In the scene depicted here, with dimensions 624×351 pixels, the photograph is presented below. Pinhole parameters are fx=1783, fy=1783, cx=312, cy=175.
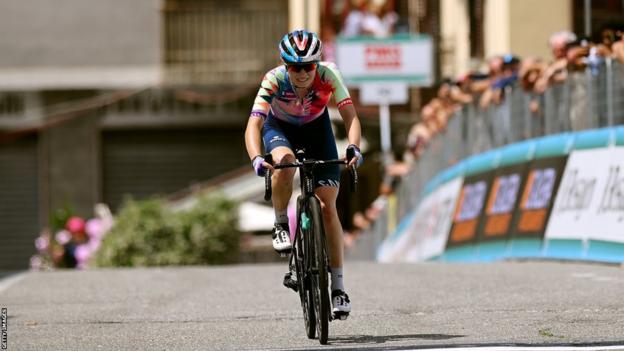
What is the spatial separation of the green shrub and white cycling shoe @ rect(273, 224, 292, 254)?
14.6 m

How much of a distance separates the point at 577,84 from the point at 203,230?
951 centimetres

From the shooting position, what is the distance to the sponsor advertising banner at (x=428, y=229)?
70.6ft

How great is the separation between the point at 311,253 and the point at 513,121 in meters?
9.75

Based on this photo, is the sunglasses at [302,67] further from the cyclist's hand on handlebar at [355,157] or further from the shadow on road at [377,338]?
the shadow on road at [377,338]

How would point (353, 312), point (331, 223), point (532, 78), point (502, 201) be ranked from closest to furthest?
point (331, 223) < point (353, 312) < point (532, 78) < point (502, 201)

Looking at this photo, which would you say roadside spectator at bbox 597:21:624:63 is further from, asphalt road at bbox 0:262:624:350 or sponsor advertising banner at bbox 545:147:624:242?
asphalt road at bbox 0:262:624:350

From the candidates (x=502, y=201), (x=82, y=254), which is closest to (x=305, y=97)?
(x=502, y=201)

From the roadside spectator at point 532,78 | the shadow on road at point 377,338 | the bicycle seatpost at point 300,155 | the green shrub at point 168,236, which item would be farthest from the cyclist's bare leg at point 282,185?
the green shrub at point 168,236

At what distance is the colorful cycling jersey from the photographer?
421 inches

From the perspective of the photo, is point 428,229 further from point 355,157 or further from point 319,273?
point 319,273

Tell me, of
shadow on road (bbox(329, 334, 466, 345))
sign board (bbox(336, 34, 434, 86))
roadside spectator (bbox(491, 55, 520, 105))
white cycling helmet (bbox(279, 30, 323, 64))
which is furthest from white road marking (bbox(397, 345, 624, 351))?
sign board (bbox(336, 34, 434, 86))

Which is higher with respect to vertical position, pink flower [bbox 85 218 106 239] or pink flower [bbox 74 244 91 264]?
pink flower [bbox 85 218 106 239]

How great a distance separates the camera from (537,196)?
17.9 meters

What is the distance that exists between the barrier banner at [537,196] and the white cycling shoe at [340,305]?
23.9 feet
